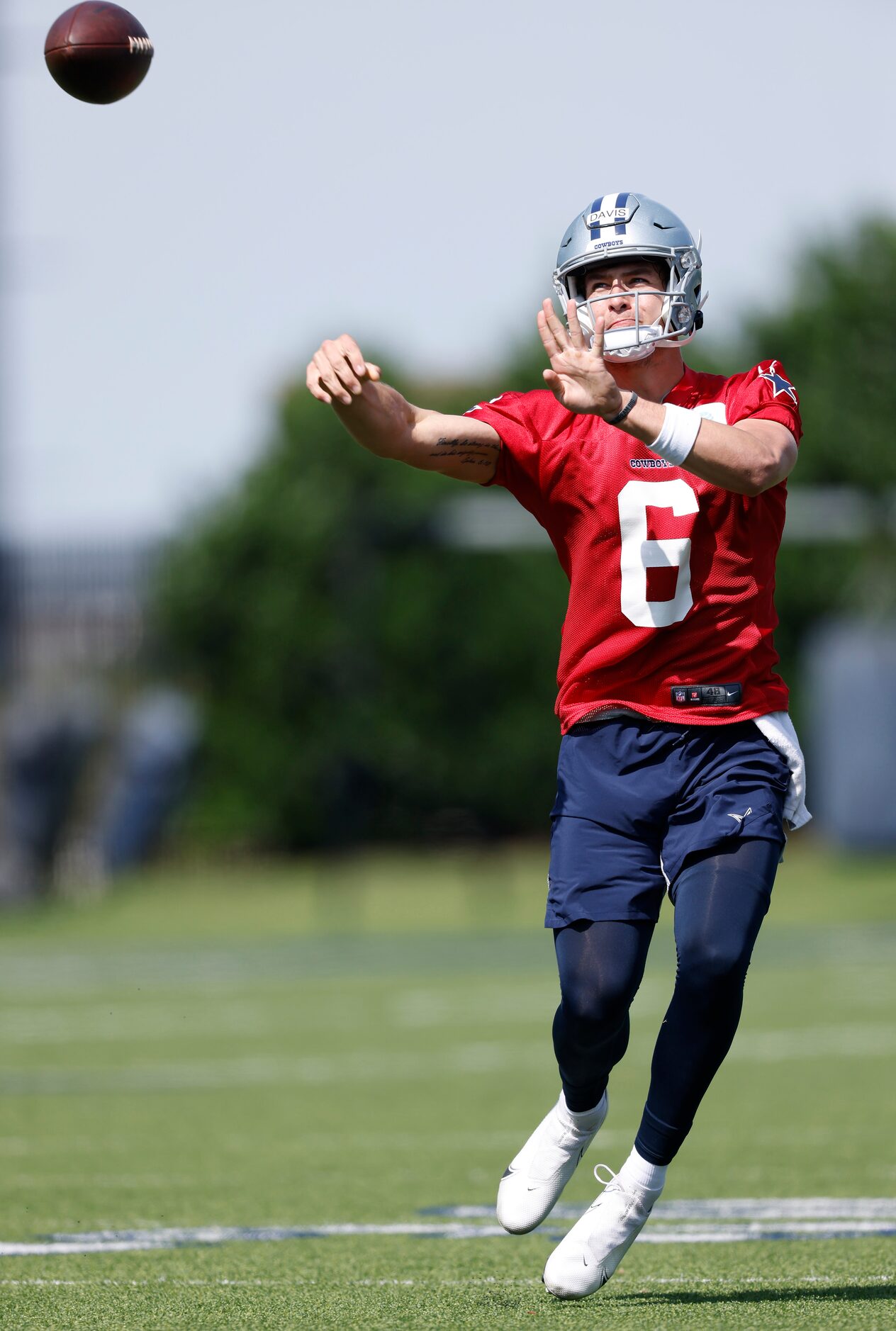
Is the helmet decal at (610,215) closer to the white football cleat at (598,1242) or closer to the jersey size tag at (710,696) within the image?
the jersey size tag at (710,696)

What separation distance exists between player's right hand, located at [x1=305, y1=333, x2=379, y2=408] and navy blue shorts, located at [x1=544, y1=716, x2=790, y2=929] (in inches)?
33.8

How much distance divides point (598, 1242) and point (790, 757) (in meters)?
1.00

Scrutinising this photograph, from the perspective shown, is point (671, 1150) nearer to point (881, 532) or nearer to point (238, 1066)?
point (238, 1066)

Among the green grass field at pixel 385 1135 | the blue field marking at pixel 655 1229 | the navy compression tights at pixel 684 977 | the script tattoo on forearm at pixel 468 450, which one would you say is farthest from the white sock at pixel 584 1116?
the script tattoo on forearm at pixel 468 450

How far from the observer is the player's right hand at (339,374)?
3.96 meters

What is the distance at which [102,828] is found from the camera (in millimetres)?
22703

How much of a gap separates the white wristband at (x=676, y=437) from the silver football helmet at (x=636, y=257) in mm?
404

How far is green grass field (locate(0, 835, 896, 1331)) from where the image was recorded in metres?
3.88

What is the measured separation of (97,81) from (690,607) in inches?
80.8

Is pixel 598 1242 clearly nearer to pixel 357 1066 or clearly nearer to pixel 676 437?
pixel 676 437

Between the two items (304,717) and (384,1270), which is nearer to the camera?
(384,1270)

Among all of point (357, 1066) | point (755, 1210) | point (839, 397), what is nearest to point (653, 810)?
point (755, 1210)

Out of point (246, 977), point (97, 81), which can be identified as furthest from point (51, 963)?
point (97, 81)

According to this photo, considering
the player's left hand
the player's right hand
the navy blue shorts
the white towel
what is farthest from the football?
the white towel
